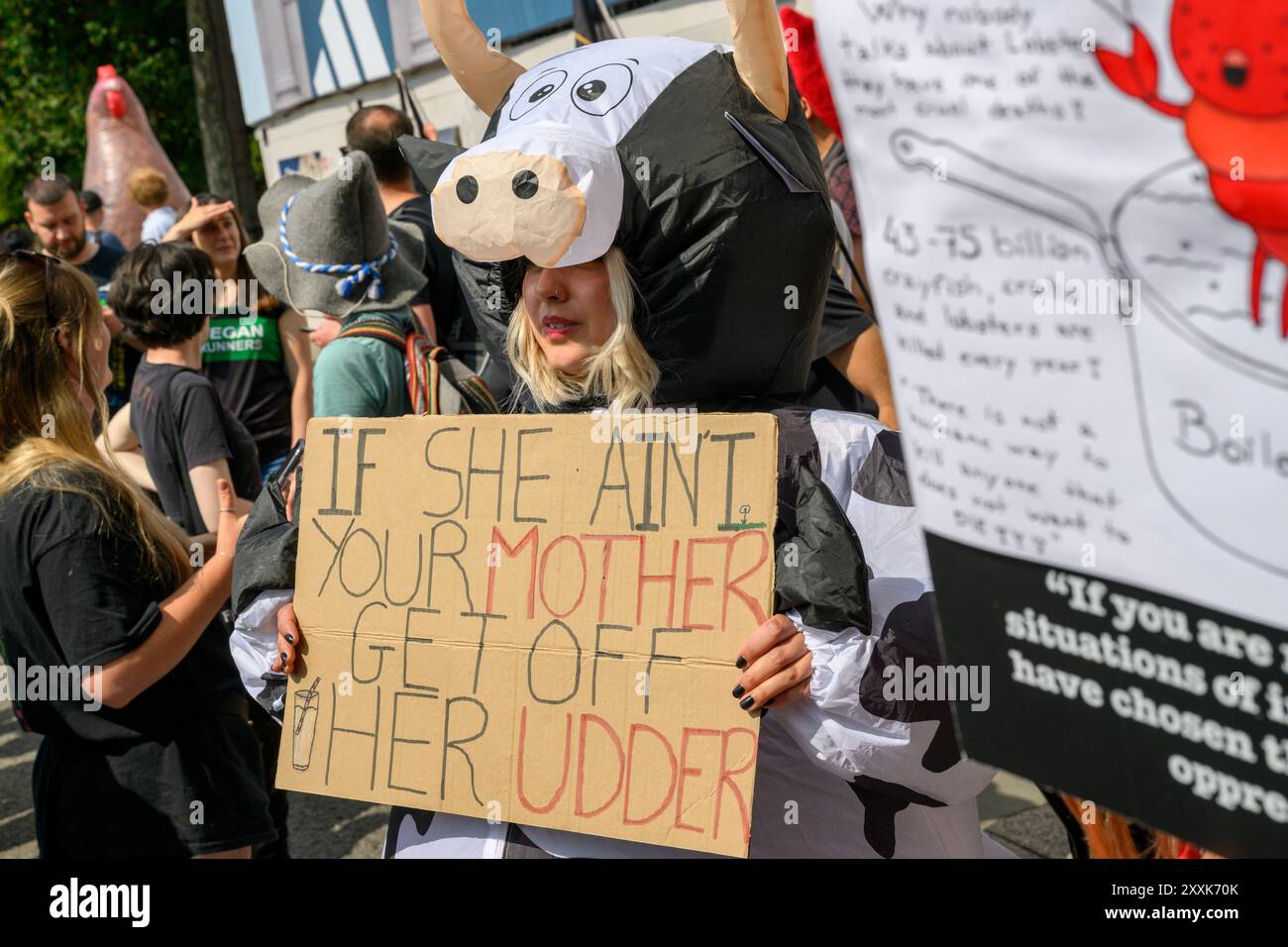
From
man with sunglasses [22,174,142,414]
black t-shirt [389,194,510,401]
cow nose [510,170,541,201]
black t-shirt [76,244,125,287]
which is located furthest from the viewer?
black t-shirt [76,244,125,287]

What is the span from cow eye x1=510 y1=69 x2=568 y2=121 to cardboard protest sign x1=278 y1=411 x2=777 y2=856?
51 cm

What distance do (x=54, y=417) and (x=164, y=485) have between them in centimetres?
115

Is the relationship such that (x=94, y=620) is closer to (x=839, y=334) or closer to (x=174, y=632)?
(x=174, y=632)

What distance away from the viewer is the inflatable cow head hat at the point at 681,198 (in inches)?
72.2

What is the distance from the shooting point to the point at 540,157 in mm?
1812

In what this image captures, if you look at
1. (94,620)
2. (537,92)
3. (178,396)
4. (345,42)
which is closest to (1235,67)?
(537,92)

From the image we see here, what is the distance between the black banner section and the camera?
3.41 feet

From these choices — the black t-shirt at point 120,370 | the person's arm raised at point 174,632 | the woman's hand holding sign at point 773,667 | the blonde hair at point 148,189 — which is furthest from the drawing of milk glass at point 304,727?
the blonde hair at point 148,189

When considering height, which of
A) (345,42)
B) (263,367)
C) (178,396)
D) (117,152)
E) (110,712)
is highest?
(345,42)

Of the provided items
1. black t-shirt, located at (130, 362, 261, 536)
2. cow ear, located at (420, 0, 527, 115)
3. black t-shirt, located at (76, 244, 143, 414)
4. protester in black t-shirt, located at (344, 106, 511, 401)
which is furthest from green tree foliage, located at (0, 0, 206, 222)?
cow ear, located at (420, 0, 527, 115)

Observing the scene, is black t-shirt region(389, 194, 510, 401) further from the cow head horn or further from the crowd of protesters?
the cow head horn

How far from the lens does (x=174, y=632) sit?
234 cm

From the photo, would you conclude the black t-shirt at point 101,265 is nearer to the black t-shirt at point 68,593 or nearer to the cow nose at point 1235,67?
the black t-shirt at point 68,593

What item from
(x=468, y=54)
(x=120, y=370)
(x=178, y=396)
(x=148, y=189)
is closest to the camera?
(x=468, y=54)
